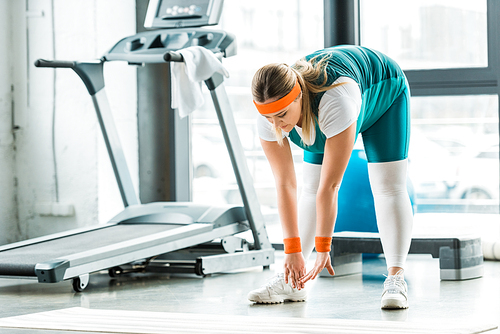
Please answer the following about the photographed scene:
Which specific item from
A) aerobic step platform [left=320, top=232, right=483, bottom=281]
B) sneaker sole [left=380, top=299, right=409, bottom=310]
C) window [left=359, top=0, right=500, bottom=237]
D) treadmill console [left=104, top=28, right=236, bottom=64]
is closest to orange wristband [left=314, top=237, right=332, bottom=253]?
sneaker sole [left=380, top=299, right=409, bottom=310]

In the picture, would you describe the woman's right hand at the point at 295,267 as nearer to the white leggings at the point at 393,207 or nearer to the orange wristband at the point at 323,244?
the orange wristband at the point at 323,244

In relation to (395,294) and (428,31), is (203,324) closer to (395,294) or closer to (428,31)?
(395,294)

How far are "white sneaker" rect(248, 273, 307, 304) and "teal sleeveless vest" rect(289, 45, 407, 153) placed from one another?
499 mm

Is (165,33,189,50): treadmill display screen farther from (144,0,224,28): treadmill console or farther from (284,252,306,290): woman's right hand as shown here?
(284,252,306,290): woman's right hand

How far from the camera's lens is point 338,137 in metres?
1.88

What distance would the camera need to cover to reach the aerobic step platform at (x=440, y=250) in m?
2.78

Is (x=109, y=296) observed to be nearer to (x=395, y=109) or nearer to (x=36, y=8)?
(x=395, y=109)

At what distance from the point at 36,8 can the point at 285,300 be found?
8.35ft

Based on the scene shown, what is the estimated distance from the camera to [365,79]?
2.09 m

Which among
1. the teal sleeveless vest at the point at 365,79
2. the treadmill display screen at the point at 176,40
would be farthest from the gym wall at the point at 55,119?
the teal sleeveless vest at the point at 365,79

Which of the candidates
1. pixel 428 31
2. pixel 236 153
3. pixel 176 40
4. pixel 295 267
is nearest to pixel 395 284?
pixel 295 267

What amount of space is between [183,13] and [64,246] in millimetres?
1258

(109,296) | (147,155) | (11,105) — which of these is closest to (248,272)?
(109,296)

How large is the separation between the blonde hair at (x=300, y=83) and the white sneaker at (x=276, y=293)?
57cm
